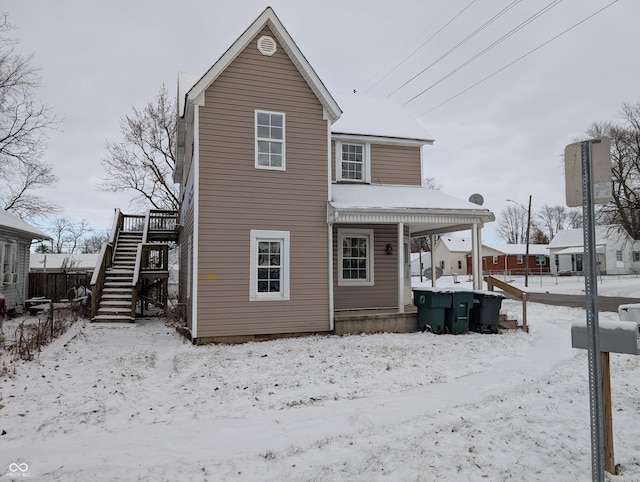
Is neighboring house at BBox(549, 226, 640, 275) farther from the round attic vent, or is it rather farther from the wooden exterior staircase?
the round attic vent

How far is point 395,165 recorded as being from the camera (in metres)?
14.8

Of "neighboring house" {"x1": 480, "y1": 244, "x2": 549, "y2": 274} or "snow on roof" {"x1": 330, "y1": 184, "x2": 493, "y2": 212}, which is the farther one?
"neighboring house" {"x1": 480, "y1": 244, "x2": 549, "y2": 274}

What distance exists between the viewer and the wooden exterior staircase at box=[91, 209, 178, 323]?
1445 centimetres

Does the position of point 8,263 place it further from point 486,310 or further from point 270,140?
point 486,310

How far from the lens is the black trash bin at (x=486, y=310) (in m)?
12.0

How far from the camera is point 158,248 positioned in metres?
17.5

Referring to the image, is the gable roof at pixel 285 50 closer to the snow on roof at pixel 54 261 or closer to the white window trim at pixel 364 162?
the white window trim at pixel 364 162

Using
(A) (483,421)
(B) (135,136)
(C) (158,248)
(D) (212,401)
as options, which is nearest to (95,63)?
(C) (158,248)

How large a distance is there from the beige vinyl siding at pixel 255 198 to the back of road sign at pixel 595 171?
821cm

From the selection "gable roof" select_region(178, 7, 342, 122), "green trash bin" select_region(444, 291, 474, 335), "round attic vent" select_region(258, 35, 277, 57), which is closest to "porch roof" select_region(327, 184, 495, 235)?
"green trash bin" select_region(444, 291, 474, 335)

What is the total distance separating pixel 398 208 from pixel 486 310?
12.0 ft

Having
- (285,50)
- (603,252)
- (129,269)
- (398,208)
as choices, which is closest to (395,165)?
(398,208)

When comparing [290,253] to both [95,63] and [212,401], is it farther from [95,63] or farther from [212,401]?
[95,63]

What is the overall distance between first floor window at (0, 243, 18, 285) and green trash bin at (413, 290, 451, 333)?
14.7 m
